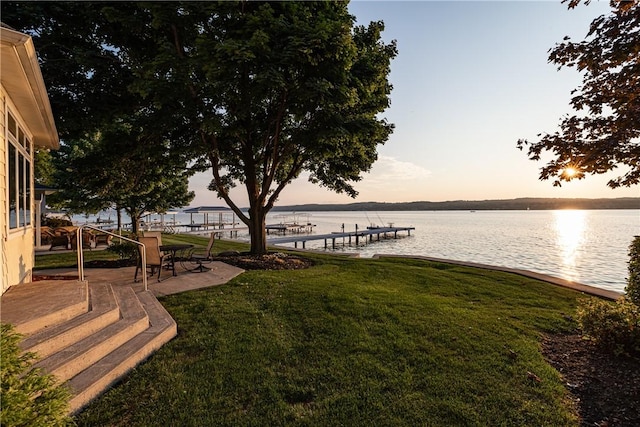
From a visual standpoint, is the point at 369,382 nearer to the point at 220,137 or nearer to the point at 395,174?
the point at 220,137

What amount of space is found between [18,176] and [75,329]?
4050 millimetres

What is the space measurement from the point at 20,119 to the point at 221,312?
17.9 feet

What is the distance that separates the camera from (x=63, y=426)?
2240 millimetres

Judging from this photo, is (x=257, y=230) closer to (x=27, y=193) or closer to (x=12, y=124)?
(x=27, y=193)

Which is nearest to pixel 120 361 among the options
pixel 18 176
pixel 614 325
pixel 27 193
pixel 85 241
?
pixel 18 176

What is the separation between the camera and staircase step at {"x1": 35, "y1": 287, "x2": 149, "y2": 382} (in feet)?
10.8

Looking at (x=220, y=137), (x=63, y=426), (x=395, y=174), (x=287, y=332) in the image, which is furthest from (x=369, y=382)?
(x=395, y=174)

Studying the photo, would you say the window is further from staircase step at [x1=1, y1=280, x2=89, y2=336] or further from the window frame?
staircase step at [x1=1, y1=280, x2=89, y2=336]

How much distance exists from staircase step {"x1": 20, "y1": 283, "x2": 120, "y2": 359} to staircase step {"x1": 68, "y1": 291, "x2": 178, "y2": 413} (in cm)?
47

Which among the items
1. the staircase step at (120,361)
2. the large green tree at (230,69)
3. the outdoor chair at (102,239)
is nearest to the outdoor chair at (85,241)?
the outdoor chair at (102,239)

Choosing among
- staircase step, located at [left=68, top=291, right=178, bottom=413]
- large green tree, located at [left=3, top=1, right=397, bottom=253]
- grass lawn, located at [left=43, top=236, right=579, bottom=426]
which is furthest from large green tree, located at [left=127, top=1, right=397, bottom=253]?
staircase step, located at [left=68, top=291, right=178, bottom=413]

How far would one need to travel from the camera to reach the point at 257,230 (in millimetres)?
12750

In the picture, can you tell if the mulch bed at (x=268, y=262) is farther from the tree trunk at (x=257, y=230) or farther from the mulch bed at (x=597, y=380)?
the mulch bed at (x=597, y=380)

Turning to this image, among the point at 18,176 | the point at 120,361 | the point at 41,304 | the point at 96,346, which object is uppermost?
the point at 18,176
